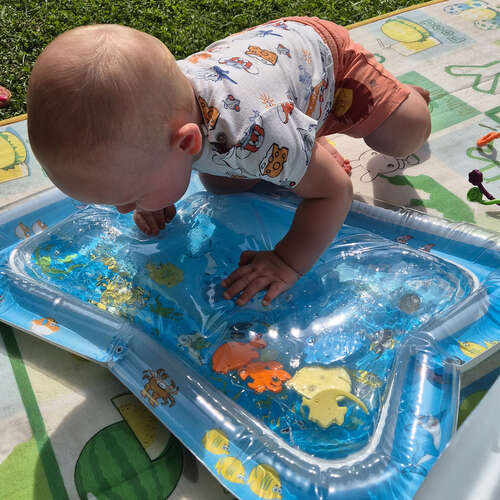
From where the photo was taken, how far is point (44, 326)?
1.05 metres

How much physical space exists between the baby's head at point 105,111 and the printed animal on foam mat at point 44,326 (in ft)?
1.07

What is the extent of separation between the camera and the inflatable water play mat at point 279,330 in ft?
2.81

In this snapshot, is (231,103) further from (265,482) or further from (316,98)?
(265,482)

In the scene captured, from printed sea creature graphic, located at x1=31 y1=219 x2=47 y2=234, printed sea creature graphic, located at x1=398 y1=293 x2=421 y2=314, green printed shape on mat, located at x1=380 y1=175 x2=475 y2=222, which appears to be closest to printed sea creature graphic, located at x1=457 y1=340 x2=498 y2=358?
printed sea creature graphic, located at x1=398 y1=293 x2=421 y2=314

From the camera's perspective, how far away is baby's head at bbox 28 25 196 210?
74 cm

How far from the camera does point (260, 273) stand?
1.06 meters

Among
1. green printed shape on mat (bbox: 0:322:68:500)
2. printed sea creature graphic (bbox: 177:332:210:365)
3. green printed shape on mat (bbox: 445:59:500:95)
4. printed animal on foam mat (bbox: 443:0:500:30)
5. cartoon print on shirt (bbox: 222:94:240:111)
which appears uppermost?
cartoon print on shirt (bbox: 222:94:240:111)

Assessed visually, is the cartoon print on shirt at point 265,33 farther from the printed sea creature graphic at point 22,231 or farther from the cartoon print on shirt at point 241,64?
the printed sea creature graphic at point 22,231

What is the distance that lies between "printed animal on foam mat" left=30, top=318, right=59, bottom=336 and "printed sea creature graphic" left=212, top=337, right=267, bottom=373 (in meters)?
0.32

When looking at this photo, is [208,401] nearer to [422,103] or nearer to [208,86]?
[208,86]

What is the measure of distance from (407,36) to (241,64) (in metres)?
1.10

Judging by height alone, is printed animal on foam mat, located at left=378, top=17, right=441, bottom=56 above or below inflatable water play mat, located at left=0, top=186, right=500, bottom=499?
above

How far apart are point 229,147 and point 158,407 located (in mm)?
452

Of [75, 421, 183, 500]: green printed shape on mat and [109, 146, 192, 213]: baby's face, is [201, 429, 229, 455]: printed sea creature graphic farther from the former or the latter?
[109, 146, 192, 213]: baby's face
